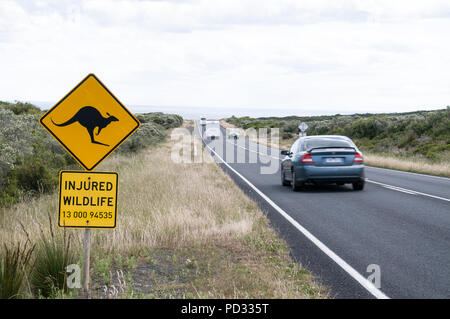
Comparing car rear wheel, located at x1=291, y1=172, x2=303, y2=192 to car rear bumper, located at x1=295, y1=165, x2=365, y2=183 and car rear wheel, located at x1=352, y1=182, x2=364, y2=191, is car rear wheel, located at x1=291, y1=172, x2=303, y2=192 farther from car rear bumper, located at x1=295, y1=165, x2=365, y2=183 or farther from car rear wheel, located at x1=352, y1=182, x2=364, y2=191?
car rear wheel, located at x1=352, y1=182, x2=364, y2=191

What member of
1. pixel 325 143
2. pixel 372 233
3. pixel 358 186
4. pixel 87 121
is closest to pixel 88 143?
pixel 87 121

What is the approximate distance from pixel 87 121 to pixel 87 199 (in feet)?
2.68

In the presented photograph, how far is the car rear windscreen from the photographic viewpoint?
13.9 meters

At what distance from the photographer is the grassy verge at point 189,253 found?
5051 mm

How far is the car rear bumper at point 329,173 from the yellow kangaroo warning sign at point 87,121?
9159 millimetres

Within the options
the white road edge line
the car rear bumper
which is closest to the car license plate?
the car rear bumper

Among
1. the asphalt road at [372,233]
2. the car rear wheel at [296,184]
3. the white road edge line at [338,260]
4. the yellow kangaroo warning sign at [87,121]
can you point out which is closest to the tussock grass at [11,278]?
the yellow kangaroo warning sign at [87,121]

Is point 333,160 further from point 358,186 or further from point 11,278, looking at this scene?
point 11,278

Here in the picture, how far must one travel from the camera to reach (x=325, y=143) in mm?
14039

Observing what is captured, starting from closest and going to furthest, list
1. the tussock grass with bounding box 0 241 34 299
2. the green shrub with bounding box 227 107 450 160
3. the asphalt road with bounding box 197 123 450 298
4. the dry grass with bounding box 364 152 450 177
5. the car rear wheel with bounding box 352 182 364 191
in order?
the tussock grass with bounding box 0 241 34 299 → the asphalt road with bounding box 197 123 450 298 → the car rear wheel with bounding box 352 182 364 191 → the dry grass with bounding box 364 152 450 177 → the green shrub with bounding box 227 107 450 160

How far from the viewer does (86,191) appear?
4.90 metres

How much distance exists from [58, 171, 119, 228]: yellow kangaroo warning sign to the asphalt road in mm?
2534
